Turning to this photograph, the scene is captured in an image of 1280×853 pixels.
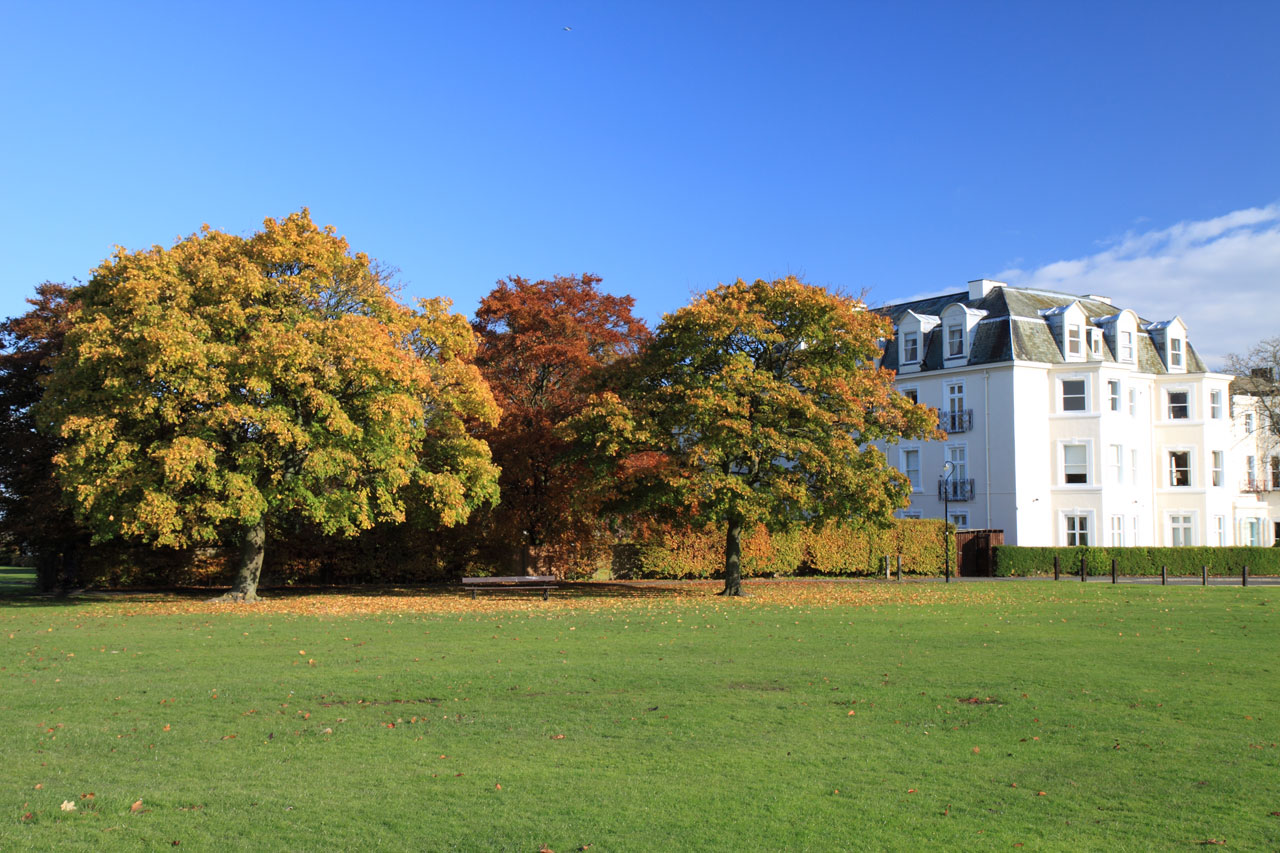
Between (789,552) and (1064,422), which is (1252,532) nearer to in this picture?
(1064,422)

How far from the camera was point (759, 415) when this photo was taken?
30297mm

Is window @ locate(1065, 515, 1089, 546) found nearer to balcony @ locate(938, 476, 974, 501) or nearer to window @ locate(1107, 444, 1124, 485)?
window @ locate(1107, 444, 1124, 485)

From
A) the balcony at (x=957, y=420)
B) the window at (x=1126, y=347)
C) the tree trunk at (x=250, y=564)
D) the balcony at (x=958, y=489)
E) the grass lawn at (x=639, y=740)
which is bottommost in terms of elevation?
the grass lawn at (x=639, y=740)

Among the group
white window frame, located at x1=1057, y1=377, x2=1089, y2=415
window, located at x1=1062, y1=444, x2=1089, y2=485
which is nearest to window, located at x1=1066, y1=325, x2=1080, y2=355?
white window frame, located at x1=1057, y1=377, x2=1089, y2=415

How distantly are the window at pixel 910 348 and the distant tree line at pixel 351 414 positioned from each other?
24.8m

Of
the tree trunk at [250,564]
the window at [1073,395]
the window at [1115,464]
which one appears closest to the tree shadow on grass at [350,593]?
the tree trunk at [250,564]

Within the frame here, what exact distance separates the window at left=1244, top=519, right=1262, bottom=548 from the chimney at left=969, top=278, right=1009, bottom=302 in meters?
22.9

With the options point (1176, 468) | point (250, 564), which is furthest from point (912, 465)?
point (250, 564)

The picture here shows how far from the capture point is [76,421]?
24.9 meters

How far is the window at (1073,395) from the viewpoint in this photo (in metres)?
52.5

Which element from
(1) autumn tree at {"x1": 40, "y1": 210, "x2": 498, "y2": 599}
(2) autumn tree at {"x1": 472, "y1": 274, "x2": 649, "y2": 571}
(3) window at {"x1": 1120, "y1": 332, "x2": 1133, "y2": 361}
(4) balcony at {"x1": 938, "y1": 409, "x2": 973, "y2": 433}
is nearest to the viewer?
(1) autumn tree at {"x1": 40, "y1": 210, "x2": 498, "y2": 599}

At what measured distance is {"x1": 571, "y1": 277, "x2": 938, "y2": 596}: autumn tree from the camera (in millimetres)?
29578

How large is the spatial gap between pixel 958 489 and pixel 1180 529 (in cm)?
1229

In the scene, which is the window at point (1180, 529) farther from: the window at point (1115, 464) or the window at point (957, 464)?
the window at point (957, 464)
